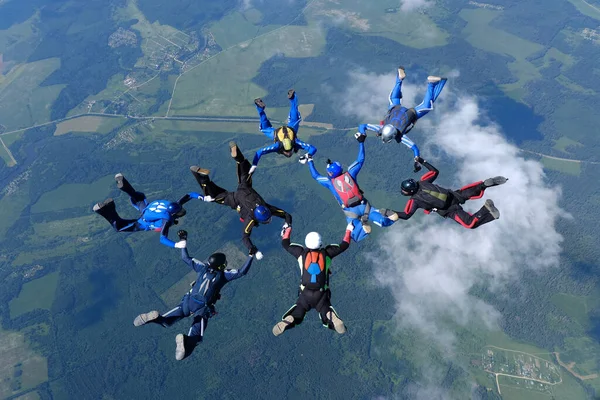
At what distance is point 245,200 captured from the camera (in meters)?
26.3

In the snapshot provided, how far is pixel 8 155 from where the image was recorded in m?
137

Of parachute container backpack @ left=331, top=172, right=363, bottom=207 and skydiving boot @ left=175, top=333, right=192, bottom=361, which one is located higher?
parachute container backpack @ left=331, top=172, right=363, bottom=207

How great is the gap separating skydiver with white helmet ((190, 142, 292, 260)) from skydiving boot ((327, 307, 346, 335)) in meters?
5.36

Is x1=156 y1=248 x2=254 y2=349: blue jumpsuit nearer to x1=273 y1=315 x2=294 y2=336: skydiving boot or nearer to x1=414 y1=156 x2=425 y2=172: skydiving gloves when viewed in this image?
x1=273 y1=315 x2=294 y2=336: skydiving boot

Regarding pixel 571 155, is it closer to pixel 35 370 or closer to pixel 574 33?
Answer: pixel 574 33

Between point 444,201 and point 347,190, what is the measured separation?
6300mm

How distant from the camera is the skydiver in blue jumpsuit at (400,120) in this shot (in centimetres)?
3058

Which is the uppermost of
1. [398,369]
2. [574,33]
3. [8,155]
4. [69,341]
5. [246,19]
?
[246,19]

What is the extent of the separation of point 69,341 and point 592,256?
484 feet

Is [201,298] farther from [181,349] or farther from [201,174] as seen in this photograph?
[201,174]

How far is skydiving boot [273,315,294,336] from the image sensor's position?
71.9 ft

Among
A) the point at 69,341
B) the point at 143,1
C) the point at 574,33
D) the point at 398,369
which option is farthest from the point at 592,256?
the point at 143,1

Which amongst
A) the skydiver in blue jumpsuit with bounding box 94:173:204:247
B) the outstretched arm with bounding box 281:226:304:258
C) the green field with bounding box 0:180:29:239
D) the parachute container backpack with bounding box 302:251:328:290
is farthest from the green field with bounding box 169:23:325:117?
the parachute container backpack with bounding box 302:251:328:290

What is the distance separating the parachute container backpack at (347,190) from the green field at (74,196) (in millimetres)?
113300
